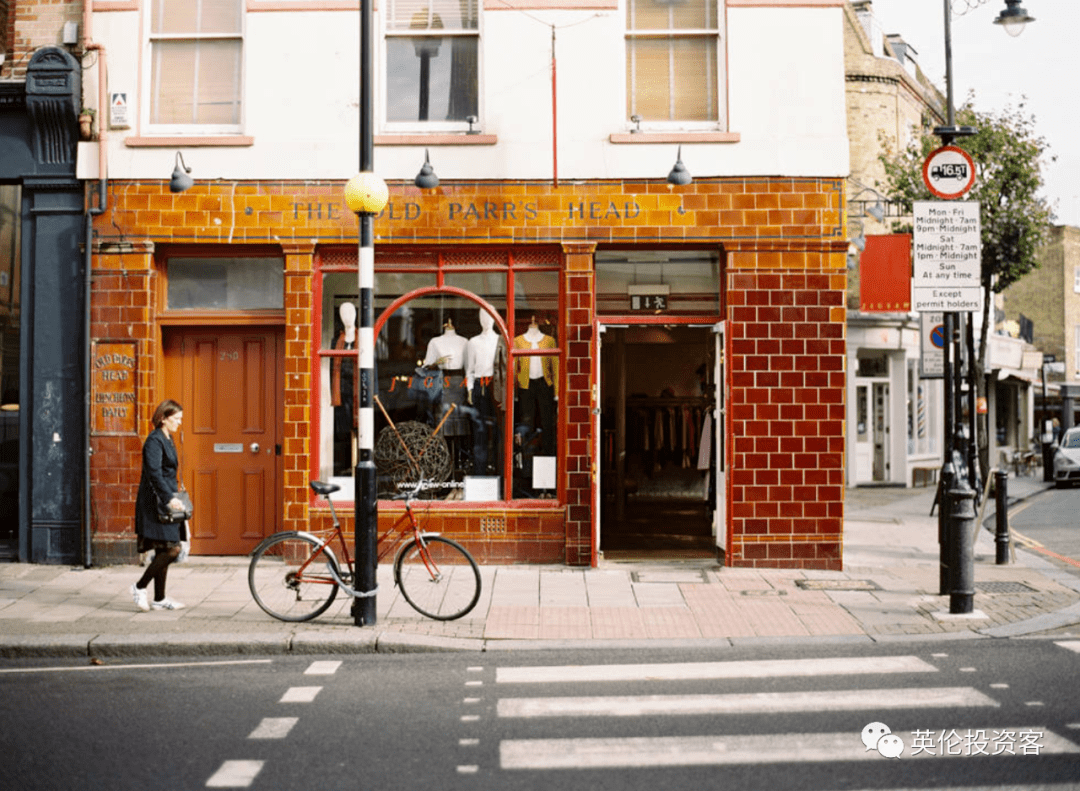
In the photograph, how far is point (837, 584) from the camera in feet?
34.0

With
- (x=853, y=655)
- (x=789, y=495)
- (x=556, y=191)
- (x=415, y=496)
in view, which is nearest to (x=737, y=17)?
(x=556, y=191)

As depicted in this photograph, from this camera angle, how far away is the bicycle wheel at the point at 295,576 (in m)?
8.72

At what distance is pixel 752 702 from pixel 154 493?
530 centimetres

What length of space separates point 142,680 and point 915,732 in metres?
4.85

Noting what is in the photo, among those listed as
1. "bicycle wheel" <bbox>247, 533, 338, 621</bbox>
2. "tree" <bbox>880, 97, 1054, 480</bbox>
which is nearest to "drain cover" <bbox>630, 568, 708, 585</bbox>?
"bicycle wheel" <bbox>247, 533, 338, 621</bbox>

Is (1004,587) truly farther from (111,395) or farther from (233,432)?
(111,395)

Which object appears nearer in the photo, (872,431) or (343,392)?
(343,392)

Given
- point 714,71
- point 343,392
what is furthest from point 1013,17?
point 343,392

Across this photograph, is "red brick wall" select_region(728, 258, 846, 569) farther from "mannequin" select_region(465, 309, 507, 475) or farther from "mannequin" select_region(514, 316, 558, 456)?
"mannequin" select_region(465, 309, 507, 475)

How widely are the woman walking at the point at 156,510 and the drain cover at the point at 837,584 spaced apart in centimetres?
576

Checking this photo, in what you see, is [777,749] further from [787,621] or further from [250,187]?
[250,187]

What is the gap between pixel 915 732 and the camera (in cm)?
568

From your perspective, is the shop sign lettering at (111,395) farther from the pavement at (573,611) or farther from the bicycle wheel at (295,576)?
the bicycle wheel at (295,576)

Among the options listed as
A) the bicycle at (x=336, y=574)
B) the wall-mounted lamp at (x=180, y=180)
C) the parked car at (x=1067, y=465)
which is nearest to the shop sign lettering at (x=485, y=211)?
the wall-mounted lamp at (x=180, y=180)
